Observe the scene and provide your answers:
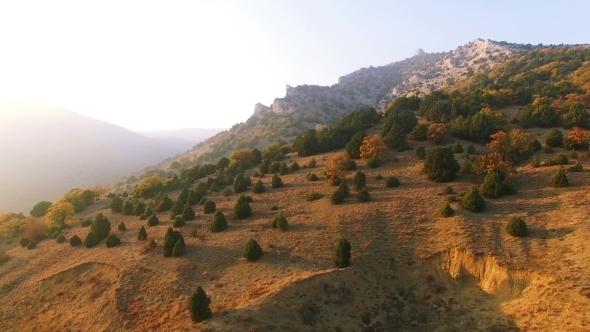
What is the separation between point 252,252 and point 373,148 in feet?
77.6

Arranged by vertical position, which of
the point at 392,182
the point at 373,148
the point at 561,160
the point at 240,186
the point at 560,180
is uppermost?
the point at 373,148

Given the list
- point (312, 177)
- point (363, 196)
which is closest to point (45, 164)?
point (312, 177)

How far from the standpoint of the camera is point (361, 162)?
47.9m

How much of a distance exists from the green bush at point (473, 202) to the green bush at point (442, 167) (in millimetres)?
6845

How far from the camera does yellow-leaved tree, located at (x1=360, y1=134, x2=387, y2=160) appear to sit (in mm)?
46031

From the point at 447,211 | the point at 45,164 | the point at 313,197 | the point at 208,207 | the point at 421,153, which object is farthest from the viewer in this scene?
the point at 45,164

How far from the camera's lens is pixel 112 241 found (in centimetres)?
3659

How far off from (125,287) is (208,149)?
10392 centimetres

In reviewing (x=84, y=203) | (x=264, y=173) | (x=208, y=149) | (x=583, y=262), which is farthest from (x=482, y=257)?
(x=208, y=149)

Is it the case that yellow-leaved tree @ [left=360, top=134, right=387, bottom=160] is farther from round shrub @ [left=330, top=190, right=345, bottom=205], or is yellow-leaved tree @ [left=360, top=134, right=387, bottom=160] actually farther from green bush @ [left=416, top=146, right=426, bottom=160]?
round shrub @ [left=330, top=190, right=345, bottom=205]

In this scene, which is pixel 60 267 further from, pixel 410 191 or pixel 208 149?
pixel 208 149

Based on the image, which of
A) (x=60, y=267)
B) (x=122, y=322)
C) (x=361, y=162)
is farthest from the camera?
(x=361, y=162)

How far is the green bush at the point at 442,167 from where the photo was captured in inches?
1484

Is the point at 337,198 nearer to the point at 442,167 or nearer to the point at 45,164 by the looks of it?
the point at 442,167
